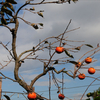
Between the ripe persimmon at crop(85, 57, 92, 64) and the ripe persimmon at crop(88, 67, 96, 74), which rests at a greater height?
the ripe persimmon at crop(85, 57, 92, 64)

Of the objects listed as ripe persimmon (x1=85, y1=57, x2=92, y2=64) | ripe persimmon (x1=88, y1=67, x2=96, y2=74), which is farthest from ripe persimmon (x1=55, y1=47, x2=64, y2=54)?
ripe persimmon (x1=88, y1=67, x2=96, y2=74)

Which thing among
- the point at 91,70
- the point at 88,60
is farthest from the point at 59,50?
the point at 91,70

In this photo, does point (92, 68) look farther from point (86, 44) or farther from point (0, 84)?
point (0, 84)

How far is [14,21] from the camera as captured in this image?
9.62 ft

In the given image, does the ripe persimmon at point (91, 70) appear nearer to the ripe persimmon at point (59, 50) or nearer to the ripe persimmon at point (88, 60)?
the ripe persimmon at point (88, 60)

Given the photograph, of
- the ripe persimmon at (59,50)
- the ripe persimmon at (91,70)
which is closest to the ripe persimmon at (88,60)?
the ripe persimmon at (91,70)

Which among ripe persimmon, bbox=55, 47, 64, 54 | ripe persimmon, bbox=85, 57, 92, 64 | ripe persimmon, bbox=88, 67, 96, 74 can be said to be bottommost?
ripe persimmon, bbox=88, 67, 96, 74

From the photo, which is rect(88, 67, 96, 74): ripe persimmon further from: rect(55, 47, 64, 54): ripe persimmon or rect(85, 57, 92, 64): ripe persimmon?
rect(55, 47, 64, 54): ripe persimmon

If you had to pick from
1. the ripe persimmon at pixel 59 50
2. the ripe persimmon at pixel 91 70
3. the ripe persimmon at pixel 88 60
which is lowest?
the ripe persimmon at pixel 91 70

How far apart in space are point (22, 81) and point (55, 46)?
2.53 feet

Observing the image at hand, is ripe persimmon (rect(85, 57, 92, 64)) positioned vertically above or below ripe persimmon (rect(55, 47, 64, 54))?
below

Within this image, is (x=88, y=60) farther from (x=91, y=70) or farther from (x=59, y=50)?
(x=59, y=50)

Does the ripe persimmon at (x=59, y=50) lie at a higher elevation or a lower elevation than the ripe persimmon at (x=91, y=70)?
higher

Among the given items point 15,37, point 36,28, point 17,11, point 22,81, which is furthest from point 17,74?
point 17,11
